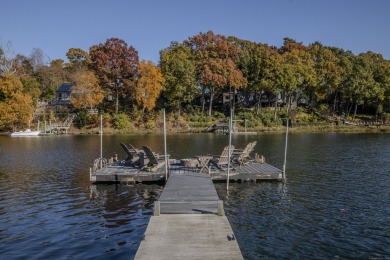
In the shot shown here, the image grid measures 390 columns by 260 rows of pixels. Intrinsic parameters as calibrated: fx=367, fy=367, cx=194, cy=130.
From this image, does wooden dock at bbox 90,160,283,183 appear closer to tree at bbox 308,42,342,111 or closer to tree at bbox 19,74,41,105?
tree at bbox 19,74,41,105

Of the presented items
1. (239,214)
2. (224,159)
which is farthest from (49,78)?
(239,214)

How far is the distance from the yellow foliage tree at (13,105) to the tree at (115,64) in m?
14.5

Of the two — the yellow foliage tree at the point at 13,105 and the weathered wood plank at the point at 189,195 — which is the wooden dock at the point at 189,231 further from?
the yellow foliage tree at the point at 13,105

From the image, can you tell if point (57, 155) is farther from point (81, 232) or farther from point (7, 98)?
point (7, 98)

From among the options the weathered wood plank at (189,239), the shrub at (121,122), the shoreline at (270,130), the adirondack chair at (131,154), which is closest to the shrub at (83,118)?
the shoreline at (270,130)

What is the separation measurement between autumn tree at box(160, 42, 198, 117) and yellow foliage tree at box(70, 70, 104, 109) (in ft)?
43.1

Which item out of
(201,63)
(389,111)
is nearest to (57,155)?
(201,63)

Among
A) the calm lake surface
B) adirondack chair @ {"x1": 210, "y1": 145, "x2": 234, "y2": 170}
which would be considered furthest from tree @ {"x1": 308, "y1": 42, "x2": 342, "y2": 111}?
adirondack chair @ {"x1": 210, "y1": 145, "x2": 234, "y2": 170}

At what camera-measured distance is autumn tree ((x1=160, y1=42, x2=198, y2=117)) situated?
72.2m

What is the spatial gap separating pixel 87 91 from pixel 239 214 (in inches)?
2316

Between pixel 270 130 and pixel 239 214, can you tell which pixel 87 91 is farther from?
pixel 239 214

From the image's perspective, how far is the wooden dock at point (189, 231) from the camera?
33.8 feet

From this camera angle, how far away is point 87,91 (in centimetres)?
6988

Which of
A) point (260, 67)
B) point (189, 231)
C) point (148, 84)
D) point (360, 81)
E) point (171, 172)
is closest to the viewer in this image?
point (189, 231)
